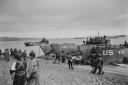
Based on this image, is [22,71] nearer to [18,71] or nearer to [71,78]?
[18,71]

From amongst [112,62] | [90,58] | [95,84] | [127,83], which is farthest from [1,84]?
[112,62]

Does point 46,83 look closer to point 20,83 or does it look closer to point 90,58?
point 20,83

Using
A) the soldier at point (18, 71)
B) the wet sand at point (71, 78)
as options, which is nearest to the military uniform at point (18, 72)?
the soldier at point (18, 71)

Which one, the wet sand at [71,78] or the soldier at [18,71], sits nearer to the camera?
the soldier at [18,71]

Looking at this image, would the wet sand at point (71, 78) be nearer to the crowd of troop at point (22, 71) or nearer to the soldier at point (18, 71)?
the crowd of troop at point (22, 71)

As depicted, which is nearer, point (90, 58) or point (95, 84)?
point (95, 84)

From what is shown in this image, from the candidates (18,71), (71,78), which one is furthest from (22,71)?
(71,78)

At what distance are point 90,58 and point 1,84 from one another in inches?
573

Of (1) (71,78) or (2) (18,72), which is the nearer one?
(2) (18,72)

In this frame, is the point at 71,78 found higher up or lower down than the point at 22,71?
lower down

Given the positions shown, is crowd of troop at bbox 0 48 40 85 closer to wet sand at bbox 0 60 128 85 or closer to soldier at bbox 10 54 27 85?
soldier at bbox 10 54 27 85

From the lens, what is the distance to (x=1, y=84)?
331 inches

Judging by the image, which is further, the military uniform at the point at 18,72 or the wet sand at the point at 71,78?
the wet sand at the point at 71,78

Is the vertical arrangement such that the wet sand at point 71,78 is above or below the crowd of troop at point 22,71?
below
